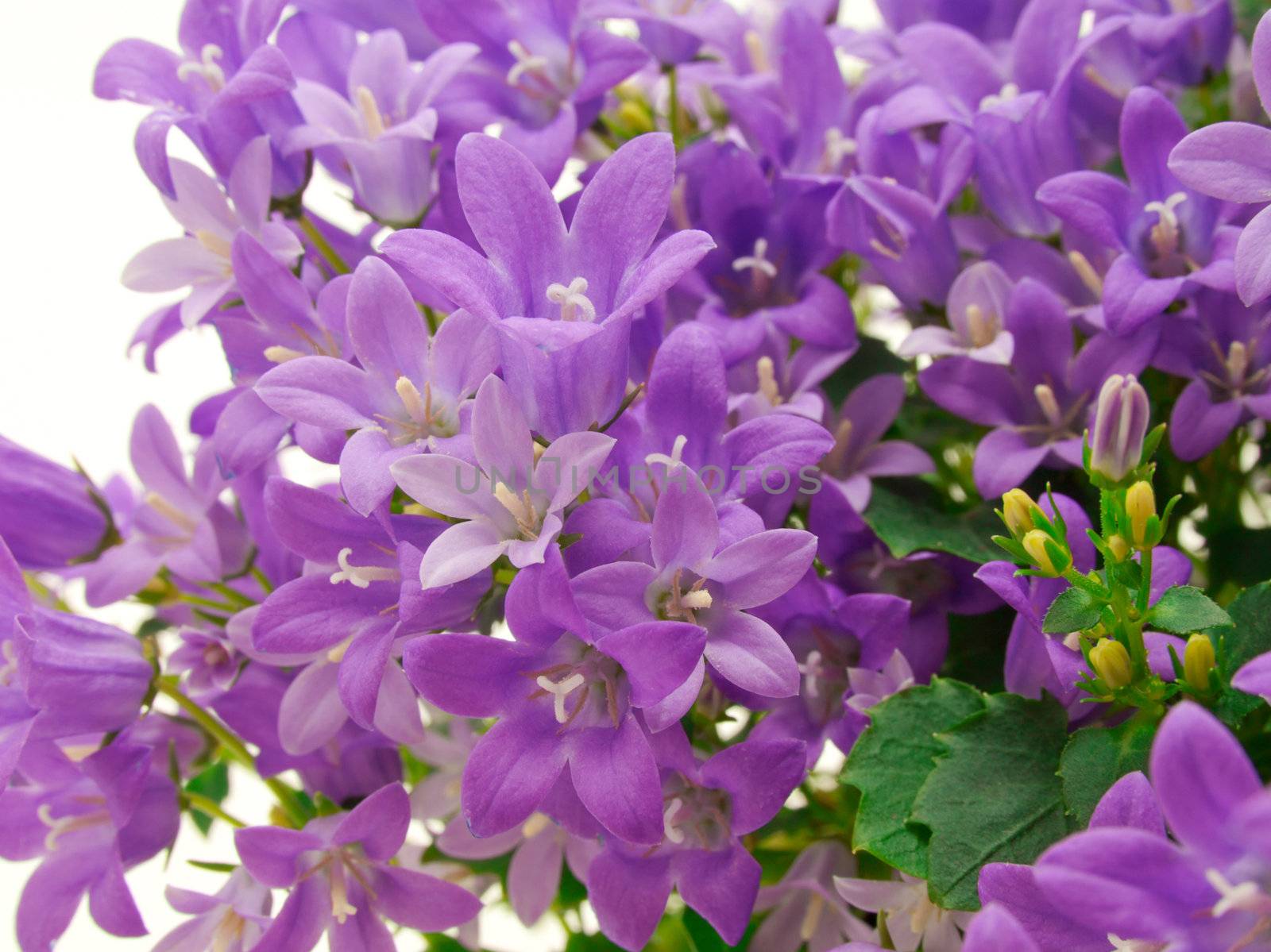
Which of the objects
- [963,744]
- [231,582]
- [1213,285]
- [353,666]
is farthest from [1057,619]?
[231,582]

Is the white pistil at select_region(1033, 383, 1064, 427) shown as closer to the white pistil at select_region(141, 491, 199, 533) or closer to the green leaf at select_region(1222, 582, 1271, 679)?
the green leaf at select_region(1222, 582, 1271, 679)

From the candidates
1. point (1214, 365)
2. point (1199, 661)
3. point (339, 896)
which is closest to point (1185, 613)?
point (1199, 661)

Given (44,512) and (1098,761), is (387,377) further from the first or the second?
(1098,761)

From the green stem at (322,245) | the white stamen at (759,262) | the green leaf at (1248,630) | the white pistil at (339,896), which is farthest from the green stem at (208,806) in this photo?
the green leaf at (1248,630)

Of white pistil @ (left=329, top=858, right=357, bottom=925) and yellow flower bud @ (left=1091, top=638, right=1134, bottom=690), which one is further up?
yellow flower bud @ (left=1091, top=638, right=1134, bottom=690)

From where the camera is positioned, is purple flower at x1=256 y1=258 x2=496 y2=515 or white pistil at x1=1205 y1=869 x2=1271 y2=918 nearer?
white pistil at x1=1205 y1=869 x2=1271 y2=918

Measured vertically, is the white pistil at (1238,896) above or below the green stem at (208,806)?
above

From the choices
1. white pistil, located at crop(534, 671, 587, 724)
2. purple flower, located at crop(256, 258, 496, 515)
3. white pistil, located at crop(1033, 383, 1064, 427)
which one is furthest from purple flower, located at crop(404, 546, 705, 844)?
white pistil, located at crop(1033, 383, 1064, 427)

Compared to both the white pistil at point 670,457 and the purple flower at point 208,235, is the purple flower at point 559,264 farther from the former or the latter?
the purple flower at point 208,235
